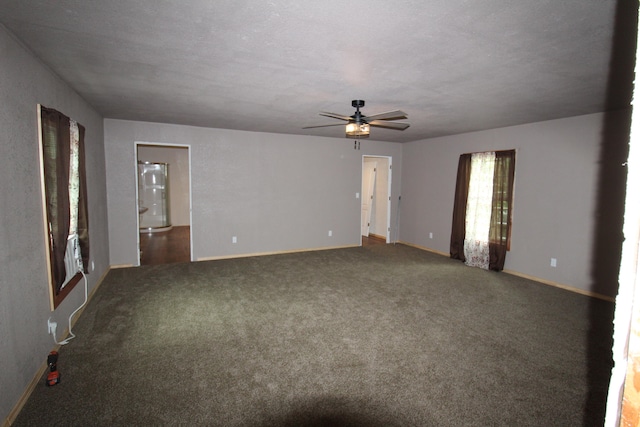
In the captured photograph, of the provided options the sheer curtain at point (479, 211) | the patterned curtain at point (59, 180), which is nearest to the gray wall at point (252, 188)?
the patterned curtain at point (59, 180)

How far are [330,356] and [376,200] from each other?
582 centimetres

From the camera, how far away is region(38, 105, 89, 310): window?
8.28 ft

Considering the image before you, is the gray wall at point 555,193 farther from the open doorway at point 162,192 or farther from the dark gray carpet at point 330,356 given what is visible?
the open doorway at point 162,192

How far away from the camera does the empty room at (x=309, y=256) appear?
196cm

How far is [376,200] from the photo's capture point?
26.6ft

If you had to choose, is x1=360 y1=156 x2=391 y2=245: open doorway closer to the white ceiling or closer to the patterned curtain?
the white ceiling

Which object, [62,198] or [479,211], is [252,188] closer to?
[62,198]

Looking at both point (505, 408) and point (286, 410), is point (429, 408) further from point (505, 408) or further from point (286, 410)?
point (286, 410)

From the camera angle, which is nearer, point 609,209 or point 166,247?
point 609,209

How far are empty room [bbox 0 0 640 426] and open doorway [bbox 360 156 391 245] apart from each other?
168 cm

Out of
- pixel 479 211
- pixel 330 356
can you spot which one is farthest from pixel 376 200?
pixel 330 356

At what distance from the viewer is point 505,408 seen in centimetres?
208

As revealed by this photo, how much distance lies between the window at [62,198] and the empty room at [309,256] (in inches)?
1.1

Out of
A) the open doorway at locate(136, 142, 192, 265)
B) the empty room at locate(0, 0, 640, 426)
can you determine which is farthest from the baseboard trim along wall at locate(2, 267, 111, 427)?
the open doorway at locate(136, 142, 192, 265)
